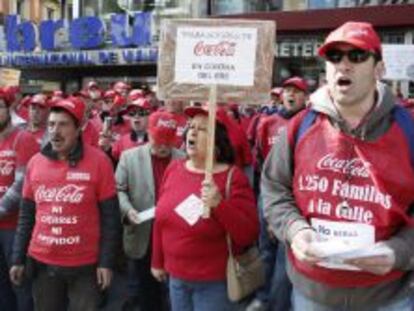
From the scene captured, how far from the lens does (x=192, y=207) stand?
169 inches

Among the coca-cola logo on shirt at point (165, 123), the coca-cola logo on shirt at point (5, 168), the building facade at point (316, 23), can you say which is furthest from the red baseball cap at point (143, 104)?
the building facade at point (316, 23)

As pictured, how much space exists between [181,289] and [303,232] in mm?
1543

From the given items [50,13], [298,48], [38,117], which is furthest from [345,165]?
[50,13]

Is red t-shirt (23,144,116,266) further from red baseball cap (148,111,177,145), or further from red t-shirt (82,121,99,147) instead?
red t-shirt (82,121,99,147)

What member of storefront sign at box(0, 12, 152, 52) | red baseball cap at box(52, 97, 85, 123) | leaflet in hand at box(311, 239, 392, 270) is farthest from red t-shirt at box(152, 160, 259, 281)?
storefront sign at box(0, 12, 152, 52)

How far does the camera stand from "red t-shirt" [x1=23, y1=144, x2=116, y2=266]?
4773mm

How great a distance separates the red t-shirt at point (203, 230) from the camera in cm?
423

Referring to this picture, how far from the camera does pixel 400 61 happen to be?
9477 mm

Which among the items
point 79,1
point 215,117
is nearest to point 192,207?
point 215,117

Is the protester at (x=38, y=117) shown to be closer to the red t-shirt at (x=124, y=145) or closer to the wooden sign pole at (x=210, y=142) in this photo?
the red t-shirt at (x=124, y=145)

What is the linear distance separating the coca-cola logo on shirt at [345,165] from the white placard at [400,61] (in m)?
6.65

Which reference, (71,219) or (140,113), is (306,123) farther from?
(140,113)

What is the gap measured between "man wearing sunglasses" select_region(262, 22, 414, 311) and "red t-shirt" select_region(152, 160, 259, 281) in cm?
105

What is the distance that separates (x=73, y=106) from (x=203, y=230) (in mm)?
1294
